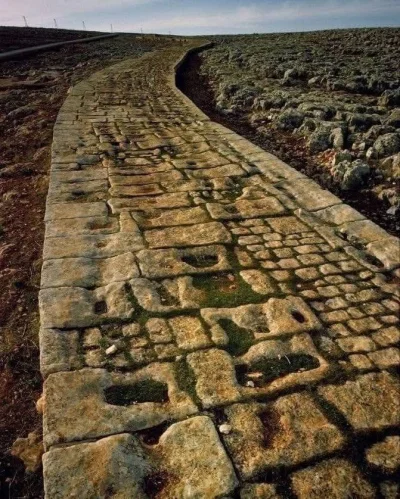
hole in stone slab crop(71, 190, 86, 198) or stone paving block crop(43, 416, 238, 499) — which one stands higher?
stone paving block crop(43, 416, 238, 499)

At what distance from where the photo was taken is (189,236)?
400 cm

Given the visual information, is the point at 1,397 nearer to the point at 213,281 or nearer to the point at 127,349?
the point at 127,349

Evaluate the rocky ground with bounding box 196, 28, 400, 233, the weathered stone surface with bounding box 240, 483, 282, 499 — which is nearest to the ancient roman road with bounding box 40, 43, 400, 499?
the weathered stone surface with bounding box 240, 483, 282, 499

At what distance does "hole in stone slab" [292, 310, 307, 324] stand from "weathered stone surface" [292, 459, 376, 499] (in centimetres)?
104

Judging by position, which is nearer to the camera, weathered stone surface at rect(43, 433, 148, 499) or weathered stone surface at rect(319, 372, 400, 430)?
weathered stone surface at rect(43, 433, 148, 499)

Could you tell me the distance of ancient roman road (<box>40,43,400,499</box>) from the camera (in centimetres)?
199

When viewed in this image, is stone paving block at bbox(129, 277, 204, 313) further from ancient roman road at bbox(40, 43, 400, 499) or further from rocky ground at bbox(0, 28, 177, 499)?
rocky ground at bbox(0, 28, 177, 499)

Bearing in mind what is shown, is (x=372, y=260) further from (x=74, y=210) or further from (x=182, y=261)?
(x=74, y=210)

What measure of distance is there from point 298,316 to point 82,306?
1.51 meters

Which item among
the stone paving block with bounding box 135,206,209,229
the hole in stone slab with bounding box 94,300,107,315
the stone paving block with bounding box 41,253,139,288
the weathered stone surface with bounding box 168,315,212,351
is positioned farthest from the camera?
the stone paving block with bounding box 135,206,209,229

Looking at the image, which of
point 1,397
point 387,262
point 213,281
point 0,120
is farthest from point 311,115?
point 1,397

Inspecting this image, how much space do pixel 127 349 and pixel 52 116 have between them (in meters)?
7.41

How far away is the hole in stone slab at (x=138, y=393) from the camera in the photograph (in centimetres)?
235

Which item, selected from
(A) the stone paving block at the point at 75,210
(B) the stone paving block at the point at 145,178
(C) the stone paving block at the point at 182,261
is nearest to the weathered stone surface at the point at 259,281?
(C) the stone paving block at the point at 182,261
